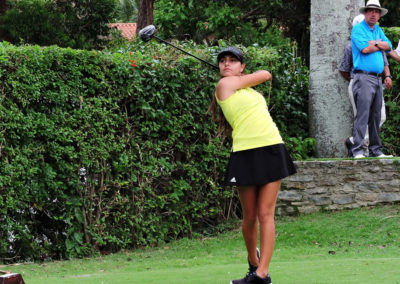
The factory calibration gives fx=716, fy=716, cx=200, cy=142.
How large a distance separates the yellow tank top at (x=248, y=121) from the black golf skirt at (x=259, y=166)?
0.05m

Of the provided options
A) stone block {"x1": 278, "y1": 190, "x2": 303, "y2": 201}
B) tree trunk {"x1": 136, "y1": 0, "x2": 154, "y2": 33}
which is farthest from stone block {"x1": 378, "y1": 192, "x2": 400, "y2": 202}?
tree trunk {"x1": 136, "y1": 0, "x2": 154, "y2": 33}

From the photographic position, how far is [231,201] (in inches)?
423

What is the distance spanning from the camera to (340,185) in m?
10.6

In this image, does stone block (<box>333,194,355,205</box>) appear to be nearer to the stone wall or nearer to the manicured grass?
the stone wall

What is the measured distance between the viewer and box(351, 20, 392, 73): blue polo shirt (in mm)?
11039

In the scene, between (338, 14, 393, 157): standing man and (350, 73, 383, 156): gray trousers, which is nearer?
(350, 73, 383, 156): gray trousers

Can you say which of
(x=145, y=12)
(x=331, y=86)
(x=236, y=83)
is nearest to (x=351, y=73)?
(x=331, y=86)

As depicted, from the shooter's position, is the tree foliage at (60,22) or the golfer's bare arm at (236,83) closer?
the golfer's bare arm at (236,83)

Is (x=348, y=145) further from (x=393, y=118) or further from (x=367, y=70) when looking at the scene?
(x=367, y=70)

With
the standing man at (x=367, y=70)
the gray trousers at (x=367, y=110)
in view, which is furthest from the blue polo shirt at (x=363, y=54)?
the gray trousers at (x=367, y=110)

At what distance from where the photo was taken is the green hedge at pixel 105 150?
8320 mm

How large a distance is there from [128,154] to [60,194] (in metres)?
1.08

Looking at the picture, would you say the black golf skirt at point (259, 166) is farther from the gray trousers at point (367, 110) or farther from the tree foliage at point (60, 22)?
the tree foliage at point (60, 22)

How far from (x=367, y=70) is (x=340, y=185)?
1.88 m
